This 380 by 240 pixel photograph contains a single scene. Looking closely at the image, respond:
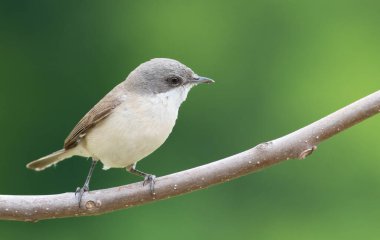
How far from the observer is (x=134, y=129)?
124 inches

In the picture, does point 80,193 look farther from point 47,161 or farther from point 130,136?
point 47,161

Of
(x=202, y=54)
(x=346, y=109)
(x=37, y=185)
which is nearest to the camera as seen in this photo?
(x=346, y=109)

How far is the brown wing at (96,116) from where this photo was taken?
11.1ft

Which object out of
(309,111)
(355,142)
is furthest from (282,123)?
(355,142)

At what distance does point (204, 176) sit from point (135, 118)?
654mm

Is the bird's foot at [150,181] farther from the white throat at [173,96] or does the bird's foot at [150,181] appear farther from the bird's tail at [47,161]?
the bird's tail at [47,161]

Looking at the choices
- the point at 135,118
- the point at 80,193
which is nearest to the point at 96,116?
the point at 135,118

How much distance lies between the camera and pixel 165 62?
3.42 meters

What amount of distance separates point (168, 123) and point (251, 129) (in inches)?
125

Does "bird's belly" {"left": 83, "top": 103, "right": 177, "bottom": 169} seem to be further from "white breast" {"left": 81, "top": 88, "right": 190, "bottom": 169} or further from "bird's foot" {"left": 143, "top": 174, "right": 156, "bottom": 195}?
"bird's foot" {"left": 143, "top": 174, "right": 156, "bottom": 195}

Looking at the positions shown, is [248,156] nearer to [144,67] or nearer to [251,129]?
[144,67]

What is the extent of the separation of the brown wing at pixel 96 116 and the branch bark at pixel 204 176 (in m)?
0.63

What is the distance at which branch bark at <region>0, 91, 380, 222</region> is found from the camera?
255cm

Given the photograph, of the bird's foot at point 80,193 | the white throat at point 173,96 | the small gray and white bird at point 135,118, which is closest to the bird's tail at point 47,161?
the small gray and white bird at point 135,118
